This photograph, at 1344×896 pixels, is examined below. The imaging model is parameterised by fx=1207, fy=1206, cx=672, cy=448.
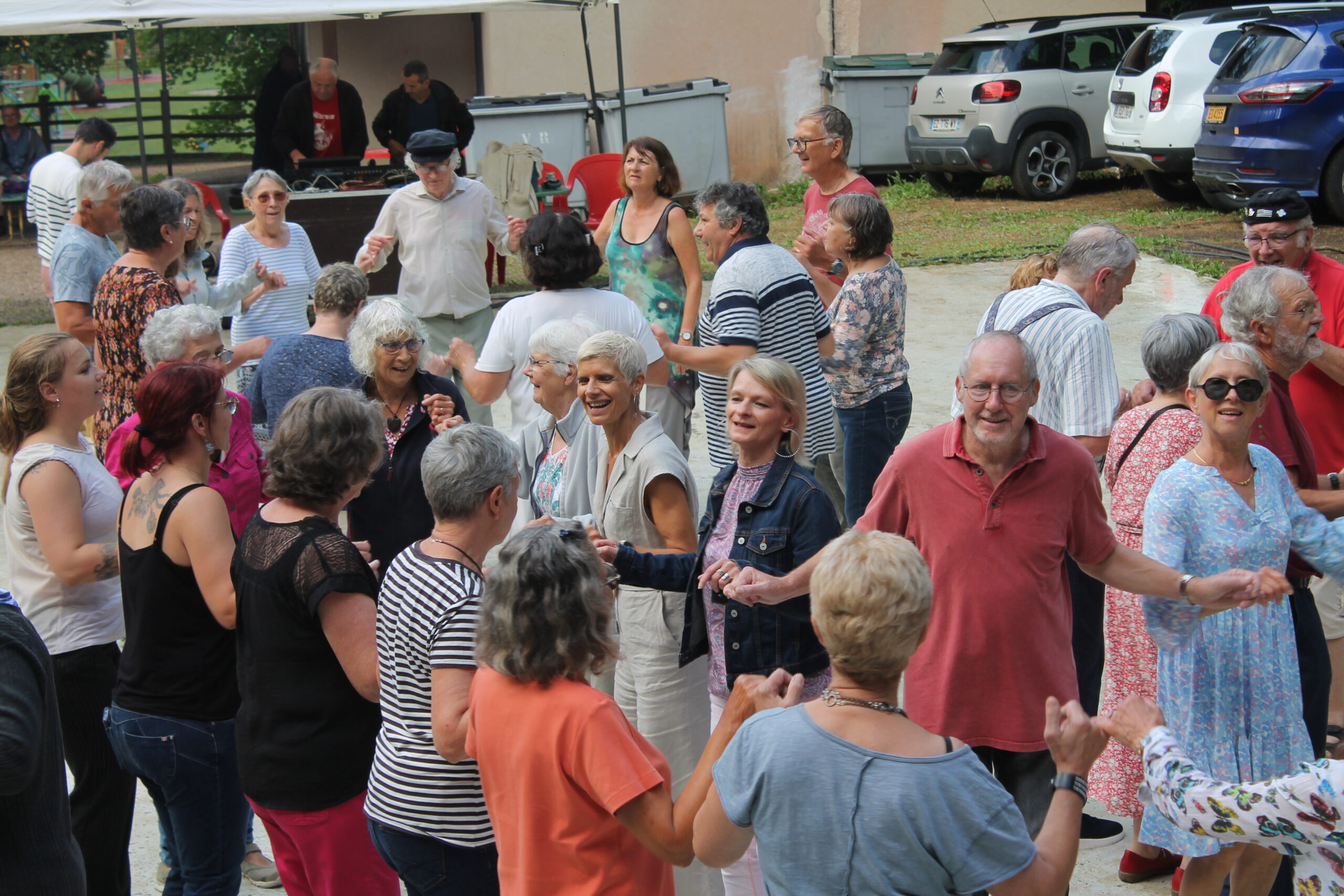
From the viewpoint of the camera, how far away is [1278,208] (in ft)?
14.4

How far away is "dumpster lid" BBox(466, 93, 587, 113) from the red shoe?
12.3 m

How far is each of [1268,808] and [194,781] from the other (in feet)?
7.99

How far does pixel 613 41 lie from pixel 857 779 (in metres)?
16.4

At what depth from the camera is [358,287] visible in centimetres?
457

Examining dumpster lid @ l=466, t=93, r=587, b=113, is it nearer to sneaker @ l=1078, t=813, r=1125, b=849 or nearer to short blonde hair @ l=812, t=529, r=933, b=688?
sneaker @ l=1078, t=813, r=1125, b=849

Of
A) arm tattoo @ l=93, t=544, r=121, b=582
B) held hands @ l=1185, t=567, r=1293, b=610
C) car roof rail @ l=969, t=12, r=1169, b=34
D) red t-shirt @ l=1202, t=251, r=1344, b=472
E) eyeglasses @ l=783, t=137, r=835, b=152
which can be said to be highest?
car roof rail @ l=969, t=12, r=1169, b=34

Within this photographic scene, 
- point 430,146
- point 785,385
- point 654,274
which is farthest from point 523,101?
point 785,385

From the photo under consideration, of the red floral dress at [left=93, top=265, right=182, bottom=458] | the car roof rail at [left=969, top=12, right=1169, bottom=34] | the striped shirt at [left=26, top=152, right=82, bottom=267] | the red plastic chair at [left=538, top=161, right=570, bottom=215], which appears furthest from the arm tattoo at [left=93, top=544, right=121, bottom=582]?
the car roof rail at [left=969, top=12, right=1169, bottom=34]

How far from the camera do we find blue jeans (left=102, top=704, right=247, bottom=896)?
3.00 m

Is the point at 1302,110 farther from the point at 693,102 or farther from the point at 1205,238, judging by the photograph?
the point at 693,102

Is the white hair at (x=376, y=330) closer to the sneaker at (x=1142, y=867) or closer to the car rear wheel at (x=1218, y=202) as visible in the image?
the sneaker at (x=1142, y=867)

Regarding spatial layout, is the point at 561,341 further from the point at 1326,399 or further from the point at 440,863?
the point at 1326,399

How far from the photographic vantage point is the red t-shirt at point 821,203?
6039 millimetres

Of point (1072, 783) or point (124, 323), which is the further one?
point (124, 323)
